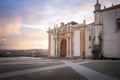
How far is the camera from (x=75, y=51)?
30.2m

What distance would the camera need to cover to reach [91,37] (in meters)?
27.5

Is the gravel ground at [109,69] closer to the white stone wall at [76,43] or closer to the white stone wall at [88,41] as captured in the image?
the white stone wall at [88,41]

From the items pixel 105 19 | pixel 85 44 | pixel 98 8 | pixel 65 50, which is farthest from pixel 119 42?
pixel 65 50

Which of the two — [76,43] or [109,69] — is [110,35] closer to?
[76,43]

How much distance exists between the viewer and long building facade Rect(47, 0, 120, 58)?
72.6 feet

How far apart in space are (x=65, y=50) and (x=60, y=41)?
7.26 feet

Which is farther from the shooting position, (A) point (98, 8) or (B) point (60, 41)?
(B) point (60, 41)

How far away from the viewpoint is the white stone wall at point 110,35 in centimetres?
2164

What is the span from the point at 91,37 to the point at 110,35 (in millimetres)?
5327

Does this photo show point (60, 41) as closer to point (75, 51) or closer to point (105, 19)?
point (75, 51)

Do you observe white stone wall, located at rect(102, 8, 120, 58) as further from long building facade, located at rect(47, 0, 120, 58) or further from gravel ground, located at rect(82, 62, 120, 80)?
gravel ground, located at rect(82, 62, 120, 80)

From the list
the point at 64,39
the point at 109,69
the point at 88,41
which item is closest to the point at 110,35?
the point at 88,41

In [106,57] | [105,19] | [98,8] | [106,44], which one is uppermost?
[98,8]

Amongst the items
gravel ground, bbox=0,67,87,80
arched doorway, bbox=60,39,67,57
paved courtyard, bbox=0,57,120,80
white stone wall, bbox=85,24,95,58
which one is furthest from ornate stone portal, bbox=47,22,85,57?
gravel ground, bbox=0,67,87,80
